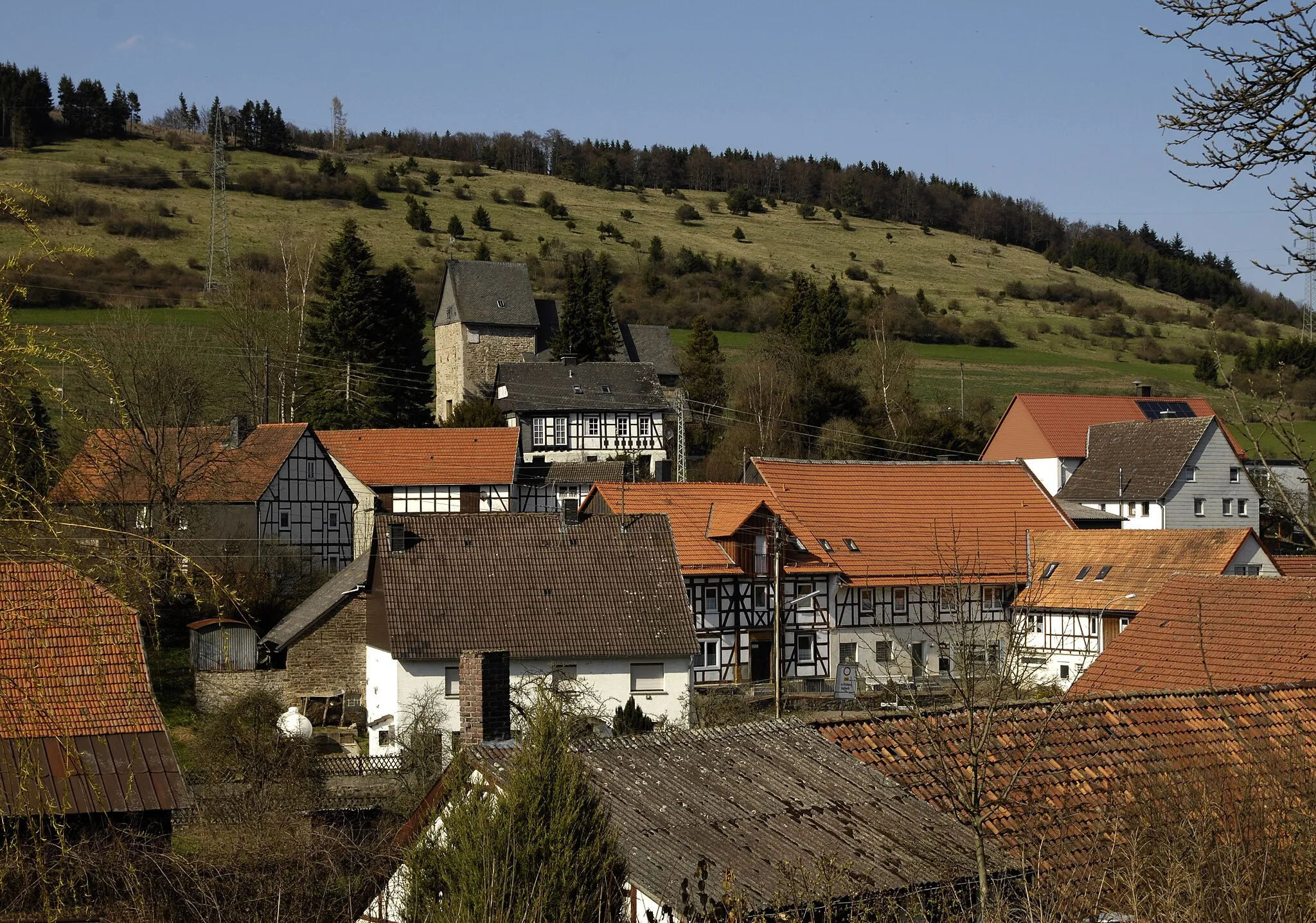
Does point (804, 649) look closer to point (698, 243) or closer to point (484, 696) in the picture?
point (484, 696)

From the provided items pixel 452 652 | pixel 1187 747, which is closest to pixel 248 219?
pixel 452 652

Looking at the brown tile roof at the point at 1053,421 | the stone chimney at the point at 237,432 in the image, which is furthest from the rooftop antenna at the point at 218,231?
the brown tile roof at the point at 1053,421

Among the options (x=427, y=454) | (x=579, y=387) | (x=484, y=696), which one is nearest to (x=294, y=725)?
(x=484, y=696)

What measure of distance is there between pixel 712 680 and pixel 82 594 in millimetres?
33058

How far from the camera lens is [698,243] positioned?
12775 centimetres

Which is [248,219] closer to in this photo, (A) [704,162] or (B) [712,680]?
(A) [704,162]

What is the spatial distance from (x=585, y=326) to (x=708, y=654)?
38861mm

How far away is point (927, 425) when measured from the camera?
62.0 m

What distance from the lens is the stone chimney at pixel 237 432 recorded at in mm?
45562

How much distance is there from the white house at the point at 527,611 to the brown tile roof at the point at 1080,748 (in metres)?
15.1

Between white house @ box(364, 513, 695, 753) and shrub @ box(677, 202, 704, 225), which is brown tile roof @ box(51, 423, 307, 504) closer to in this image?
white house @ box(364, 513, 695, 753)

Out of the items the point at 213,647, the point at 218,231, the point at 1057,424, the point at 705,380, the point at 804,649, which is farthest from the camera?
the point at 218,231

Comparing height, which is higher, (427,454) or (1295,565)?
(427,454)

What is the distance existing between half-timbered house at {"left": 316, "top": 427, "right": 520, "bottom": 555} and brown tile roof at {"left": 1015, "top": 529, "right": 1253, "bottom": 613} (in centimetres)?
2107
